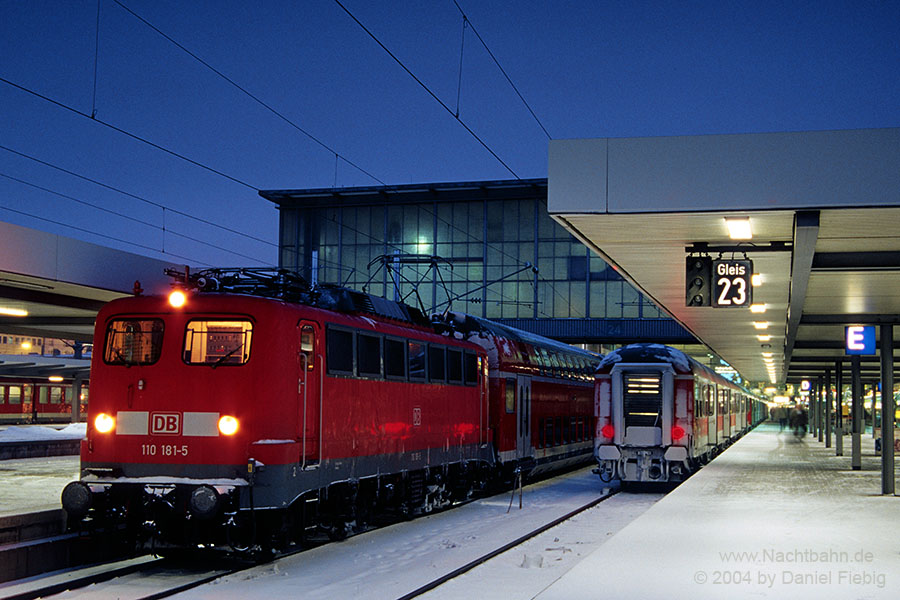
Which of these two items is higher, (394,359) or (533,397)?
(394,359)

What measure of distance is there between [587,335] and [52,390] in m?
27.3

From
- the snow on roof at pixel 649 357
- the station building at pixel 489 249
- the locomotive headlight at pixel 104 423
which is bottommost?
the locomotive headlight at pixel 104 423

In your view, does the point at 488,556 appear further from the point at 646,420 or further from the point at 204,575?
the point at 646,420

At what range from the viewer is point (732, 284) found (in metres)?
13.6

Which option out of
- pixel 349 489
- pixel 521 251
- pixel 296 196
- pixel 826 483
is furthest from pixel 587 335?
pixel 349 489

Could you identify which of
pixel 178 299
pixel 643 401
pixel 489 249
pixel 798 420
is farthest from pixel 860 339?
pixel 489 249

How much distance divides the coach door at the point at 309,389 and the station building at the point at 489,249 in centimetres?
4179

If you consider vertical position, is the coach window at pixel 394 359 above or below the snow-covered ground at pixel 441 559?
above

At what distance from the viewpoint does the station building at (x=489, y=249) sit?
56.4 metres

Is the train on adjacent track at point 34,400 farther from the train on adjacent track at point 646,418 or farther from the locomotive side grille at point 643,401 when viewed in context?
the locomotive side grille at point 643,401

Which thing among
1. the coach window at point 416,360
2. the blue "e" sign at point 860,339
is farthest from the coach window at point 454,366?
the blue "e" sign at point 860,339

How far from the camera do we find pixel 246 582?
37.1 feet

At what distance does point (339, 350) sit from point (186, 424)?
242 centimetres

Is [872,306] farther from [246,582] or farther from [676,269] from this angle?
[246,582]
